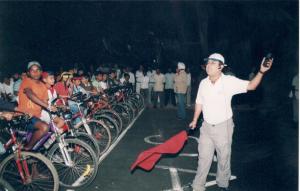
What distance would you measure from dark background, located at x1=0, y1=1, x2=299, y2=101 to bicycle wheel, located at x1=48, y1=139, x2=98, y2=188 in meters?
10.2

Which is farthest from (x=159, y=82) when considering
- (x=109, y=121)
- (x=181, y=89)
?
(x=109, y=121)

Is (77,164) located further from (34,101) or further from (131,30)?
(131,30)

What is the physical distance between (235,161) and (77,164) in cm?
361

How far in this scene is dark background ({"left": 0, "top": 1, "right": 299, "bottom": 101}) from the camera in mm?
15812

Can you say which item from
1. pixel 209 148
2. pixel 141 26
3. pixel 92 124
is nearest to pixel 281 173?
pixel 209 148

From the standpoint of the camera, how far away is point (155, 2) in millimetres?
27656

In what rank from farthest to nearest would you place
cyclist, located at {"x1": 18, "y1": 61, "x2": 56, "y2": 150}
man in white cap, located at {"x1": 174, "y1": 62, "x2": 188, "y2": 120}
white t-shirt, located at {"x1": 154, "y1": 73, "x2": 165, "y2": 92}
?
1. white t-shirt, located at {"x1": 154, "y1": 73, "x2": 165, "y2": 92}
2. man in white cap, located at {"x1": 174, "y1": 62, "x2": 188, "y2": 120}
3. cyclist, located at {"x1": 18, "y1": 61, "x2": 56, "y2": 150}

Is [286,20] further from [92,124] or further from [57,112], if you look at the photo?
[57,112]

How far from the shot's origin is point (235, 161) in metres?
7.55

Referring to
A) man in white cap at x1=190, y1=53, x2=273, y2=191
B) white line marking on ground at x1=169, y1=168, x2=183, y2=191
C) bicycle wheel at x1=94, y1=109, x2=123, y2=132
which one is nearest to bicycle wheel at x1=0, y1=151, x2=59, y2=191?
white line marking on ground at x1=169, y1=168, x2=183, y2=191

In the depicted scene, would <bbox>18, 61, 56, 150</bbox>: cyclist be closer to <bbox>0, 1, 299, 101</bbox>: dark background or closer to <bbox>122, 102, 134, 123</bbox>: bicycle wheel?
<bbox>122, 102, 134, 123</bbox>: bicycle wheel

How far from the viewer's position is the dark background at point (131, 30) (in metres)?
15.8

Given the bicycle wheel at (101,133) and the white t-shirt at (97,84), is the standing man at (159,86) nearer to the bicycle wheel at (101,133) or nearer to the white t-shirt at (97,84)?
the white t-shirt at (97,84)

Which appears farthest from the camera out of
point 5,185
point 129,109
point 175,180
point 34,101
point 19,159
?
point 129,109
